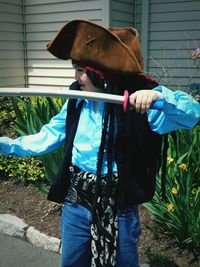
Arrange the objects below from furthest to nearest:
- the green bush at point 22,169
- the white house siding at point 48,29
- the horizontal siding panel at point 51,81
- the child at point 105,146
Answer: the horizontal siding panel at point 51,81 < the white house siding at point 48,29 < the green bush at point 22,169 < the child at point 105,146

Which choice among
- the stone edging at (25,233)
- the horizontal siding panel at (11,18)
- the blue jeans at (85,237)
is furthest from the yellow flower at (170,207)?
the horizontal siding panel at (11,18)

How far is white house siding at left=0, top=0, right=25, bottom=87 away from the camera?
7250 millimetres

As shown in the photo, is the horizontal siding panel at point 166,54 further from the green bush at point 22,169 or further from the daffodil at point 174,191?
the daffodil at point 174,191

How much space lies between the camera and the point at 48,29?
280 inches

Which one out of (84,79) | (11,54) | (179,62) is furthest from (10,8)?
(84,79)

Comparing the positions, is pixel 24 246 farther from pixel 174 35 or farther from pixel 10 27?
pixel 10 27

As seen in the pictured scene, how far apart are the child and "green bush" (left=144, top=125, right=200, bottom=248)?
90cm

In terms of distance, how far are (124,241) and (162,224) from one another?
134cm

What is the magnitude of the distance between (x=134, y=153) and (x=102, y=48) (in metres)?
0.52

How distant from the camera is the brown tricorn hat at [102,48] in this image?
74.9 inches

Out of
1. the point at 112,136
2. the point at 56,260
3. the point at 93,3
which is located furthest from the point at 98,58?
the point at 93,3

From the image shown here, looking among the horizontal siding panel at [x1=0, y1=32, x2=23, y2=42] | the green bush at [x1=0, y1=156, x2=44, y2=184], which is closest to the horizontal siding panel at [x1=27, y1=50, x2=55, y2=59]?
the horizontal siding panel at [x1=0, y1=32, x2=23, y2=42]

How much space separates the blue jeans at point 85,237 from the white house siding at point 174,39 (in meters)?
4.33

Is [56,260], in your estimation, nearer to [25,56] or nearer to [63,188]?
[63,188]
